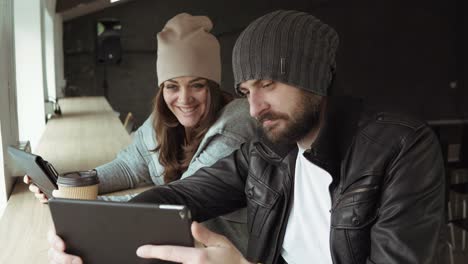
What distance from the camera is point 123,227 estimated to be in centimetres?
119

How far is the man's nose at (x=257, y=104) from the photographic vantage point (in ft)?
5.24

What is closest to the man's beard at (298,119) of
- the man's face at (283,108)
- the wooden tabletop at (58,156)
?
the man's face at (283,108)

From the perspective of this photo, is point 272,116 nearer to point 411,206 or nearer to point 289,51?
point 289,51

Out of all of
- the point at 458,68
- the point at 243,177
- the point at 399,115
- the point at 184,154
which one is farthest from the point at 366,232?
the point at 458,68

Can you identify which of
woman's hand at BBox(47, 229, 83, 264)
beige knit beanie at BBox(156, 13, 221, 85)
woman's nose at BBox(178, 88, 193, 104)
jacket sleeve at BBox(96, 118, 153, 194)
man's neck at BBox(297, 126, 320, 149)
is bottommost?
jacket sleeve at BBox(96, 118, 153, 194)

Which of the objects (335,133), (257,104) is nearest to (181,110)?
(257,104)

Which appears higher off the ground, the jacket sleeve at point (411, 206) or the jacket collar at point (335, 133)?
the jacket collar at point (335, 133)

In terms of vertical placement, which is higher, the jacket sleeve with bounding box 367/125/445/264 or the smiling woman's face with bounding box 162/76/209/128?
the smiling woman's face with bounding box 162/76/209/128

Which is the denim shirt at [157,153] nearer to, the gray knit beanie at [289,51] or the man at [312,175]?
the man at [312,175]

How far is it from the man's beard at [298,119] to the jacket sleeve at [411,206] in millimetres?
270

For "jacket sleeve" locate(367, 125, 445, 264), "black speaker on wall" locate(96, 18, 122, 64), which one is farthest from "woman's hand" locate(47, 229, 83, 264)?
"black speaker on wall" locate(96, 18, 122, 64)

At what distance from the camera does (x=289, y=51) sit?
1.56 metres

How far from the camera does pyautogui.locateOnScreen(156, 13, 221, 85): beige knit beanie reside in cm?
233

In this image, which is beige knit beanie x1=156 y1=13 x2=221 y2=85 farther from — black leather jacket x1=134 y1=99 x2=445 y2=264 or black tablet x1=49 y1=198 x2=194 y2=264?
black tablet x1=49 y1=198 x2=194 y2=264
